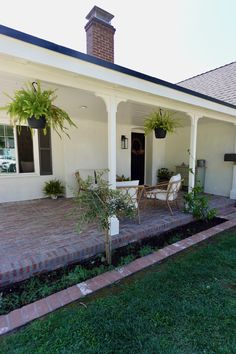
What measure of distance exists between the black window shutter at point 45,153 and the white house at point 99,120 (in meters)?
0.03

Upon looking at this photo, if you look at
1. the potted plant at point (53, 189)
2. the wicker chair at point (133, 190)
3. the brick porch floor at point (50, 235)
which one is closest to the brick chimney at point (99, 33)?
the potted plant at point (53, 189)

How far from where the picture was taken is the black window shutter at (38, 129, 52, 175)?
18.4ft

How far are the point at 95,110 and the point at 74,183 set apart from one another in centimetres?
242

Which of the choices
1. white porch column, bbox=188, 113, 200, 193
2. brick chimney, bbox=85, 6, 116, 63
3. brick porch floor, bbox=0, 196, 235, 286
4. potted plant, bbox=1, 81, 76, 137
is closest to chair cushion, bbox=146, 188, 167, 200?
brick porch floor, bbox=0, 196, 235, 286

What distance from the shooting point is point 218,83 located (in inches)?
297

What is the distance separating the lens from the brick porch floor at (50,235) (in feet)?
7.95

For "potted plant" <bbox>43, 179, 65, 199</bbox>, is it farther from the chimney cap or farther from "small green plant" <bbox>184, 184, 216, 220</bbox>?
the chimney cap

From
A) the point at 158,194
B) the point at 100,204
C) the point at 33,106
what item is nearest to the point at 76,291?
the point at 100,204

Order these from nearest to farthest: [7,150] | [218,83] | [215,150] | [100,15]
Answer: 1. [7,150]
2. [100,15]
3. [215,150]
4. [218,83]

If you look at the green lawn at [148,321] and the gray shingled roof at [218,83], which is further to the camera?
the gray shingled roof at [218,83]

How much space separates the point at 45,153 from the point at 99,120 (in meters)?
1.90

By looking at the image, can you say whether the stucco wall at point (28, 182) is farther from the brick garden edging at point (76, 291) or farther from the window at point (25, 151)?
the brick garden edging at point (76, 291)

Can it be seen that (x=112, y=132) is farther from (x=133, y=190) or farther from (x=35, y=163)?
(x=35, y=163)

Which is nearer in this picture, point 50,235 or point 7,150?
point 50,235
